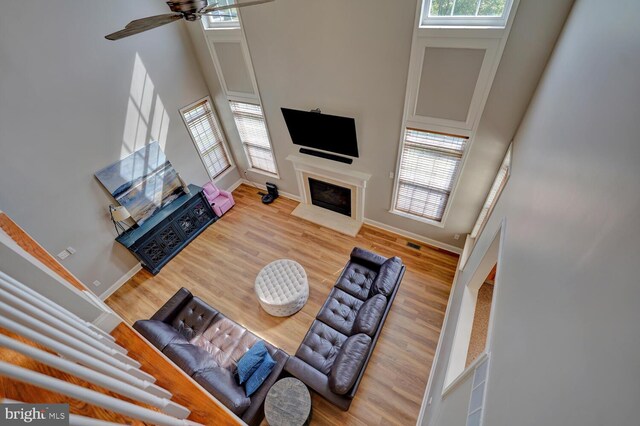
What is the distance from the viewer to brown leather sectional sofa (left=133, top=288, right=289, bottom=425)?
2.83 m

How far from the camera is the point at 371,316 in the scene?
3.30m

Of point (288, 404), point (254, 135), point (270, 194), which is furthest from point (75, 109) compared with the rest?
point (288, 404)

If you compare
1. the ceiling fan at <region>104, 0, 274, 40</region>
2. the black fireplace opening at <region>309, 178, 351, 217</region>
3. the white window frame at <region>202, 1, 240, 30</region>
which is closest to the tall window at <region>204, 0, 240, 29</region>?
the white window frame at <region>202, 1, 240, 30</region>

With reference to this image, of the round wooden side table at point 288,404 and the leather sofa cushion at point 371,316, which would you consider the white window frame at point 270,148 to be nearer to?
the leather sofa cushion at point 371,316

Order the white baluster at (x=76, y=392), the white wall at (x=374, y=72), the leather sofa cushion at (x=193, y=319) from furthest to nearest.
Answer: the leather sofa cushion at (x=193, y=319)
the white wall at (x=374, y=72)
the white baluster at (x=76, y=392)

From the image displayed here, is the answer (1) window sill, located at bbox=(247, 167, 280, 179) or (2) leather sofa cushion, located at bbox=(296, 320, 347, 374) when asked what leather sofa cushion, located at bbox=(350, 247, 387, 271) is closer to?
(2) leather sofa cushion, located at bbox=(296, 320, 347, 374)

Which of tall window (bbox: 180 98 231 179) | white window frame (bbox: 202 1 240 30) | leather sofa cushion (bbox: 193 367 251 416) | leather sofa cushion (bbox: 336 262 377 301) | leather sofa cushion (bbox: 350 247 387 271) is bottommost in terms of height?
leather sofa cushion (bbox: 193 367 251 416)

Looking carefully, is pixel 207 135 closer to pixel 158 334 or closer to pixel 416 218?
pixel 158 334

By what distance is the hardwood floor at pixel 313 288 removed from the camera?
133 inches

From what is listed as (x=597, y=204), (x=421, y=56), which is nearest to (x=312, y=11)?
(x=421, y=56)

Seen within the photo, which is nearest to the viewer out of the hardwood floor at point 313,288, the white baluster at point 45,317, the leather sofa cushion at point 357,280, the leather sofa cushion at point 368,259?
the white baluster at point 45,317

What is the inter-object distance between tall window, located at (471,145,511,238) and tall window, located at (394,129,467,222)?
0.54 m

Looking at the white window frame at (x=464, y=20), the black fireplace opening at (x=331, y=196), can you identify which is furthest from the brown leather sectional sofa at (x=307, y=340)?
the white window frame at (x=464, y=20)

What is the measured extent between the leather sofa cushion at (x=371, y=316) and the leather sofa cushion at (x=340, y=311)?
1.21ft
